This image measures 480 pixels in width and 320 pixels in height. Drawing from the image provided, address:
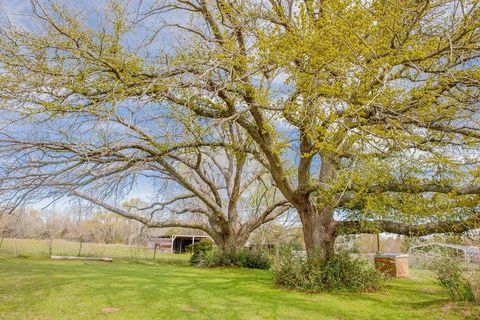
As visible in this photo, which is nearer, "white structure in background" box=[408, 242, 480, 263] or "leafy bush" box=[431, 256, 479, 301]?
"leafy bush" box=[431, 256, 479, 301]

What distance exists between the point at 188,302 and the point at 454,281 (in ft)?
19.1

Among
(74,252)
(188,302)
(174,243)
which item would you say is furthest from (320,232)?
(174,243)

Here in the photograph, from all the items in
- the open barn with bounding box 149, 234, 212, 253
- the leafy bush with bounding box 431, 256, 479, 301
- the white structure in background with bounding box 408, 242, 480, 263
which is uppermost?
the white structure in background with bounding box 408, 242, 480, 263

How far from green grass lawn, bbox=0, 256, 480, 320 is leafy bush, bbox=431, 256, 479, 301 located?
33 cm

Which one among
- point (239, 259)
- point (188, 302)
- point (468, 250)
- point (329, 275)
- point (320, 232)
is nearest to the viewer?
point (188, 302)

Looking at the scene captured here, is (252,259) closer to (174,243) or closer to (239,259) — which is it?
(239,259)

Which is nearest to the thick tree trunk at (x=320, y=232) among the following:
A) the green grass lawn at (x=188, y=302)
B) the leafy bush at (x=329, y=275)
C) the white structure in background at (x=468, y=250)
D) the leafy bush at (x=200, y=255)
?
the leafy bush at (x=329, y=275)

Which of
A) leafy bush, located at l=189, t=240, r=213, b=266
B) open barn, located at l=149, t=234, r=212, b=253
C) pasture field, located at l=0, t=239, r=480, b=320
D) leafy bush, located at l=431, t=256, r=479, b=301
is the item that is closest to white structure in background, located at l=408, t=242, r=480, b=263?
leafy bush, located at l=431, t=256, r=479, b=301

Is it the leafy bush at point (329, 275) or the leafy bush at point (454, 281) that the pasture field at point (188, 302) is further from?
the leafy bush at point (329, 275)

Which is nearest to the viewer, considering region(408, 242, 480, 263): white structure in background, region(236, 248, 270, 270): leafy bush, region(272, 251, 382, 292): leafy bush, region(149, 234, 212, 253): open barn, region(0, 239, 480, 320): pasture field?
region(0, 239, 480, 320): pasture field

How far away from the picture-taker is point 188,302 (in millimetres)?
7355

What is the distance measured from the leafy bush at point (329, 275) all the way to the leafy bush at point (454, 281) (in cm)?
250

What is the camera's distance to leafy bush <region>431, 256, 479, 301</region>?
7.23 m

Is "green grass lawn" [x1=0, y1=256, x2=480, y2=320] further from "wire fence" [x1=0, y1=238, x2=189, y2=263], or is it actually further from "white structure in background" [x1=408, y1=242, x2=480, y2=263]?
"wire fence" [x1=0, y1=238, x2=189, y2=263]
